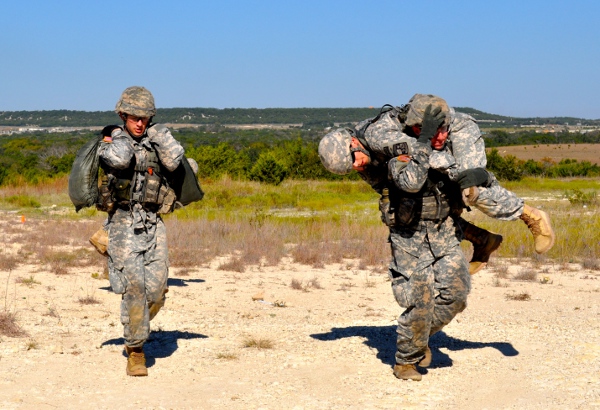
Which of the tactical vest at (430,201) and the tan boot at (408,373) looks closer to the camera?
the tactical vest at (430,201)

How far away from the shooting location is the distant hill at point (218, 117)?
147613mm

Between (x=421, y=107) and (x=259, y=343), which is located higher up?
(x=421, y=107)

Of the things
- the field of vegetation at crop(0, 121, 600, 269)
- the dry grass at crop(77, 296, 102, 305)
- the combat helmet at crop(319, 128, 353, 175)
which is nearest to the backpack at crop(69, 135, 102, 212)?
the combat helmet at crop(319, 128, 353, 175)

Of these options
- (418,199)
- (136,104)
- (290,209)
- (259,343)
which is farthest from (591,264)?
(290,209)

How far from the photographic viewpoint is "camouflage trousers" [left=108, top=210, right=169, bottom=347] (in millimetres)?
6641

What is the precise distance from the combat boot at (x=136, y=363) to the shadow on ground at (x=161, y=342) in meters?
0.31

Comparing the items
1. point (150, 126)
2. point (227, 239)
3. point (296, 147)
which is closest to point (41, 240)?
point (227, 239)

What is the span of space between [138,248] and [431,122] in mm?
2368

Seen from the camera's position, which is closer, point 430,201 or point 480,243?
point 430,201

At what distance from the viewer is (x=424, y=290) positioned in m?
6.33

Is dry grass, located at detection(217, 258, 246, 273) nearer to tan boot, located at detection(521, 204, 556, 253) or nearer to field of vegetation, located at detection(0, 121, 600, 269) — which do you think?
field of vegetation, located at detection(0, 121, 600, 269)

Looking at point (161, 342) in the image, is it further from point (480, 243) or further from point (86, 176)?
point (480, 243)

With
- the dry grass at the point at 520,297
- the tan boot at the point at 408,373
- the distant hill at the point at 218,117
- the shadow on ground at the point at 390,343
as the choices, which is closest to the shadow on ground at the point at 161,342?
the shadow on ground at the point at 390,343

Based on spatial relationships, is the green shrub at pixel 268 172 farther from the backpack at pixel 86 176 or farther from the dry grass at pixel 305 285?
the backpack at pixel 86 176
